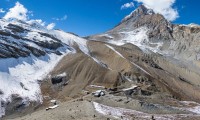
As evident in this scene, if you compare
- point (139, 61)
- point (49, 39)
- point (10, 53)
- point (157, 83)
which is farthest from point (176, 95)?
point (49, 39)

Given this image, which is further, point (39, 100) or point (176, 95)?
point (176, 95)

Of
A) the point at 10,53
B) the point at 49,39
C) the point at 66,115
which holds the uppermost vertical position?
the point at 49,39

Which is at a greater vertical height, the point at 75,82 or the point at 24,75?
the point at 24,75

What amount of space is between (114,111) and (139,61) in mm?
80612

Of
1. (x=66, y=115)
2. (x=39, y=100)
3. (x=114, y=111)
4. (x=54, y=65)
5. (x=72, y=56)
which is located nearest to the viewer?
(x=66, y=115)

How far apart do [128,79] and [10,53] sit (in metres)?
35.2

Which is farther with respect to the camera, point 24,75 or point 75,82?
point 24,75

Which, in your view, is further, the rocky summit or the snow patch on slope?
the snow patch on slope

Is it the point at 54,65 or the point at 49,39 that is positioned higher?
the point at 49,39

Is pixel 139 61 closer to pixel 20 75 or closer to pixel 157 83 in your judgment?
pixel 157 83

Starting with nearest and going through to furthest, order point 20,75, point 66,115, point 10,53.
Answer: point 66,115 → point 20,75 → point 10,53

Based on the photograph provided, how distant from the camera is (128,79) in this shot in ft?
327

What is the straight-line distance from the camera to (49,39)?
135 m

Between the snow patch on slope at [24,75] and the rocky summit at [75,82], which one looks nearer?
the rocky summit at [75,82]
